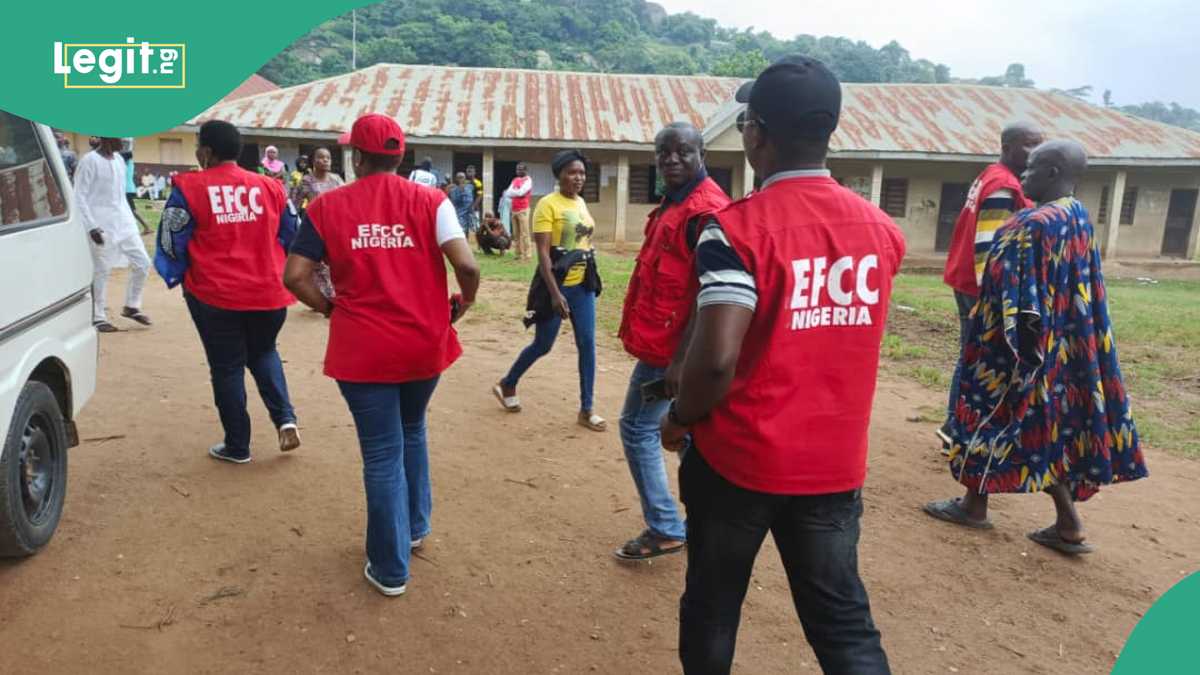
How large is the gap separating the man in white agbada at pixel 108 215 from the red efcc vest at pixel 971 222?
6.73 metres

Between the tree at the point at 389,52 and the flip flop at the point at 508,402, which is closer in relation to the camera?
the flip flop at the point at 508,402

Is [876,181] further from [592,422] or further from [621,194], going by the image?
[592,422]

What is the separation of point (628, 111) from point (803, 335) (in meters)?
19.2

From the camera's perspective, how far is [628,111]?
20.2 meters

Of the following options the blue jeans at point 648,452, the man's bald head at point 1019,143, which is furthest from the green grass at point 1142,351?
the blue jeans at point 648,452

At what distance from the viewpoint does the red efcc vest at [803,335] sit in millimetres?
1847

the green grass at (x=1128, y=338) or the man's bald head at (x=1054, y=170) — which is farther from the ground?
the man's bald head at (x=1054, y=170)

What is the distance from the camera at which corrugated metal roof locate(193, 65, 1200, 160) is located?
61.3 ft

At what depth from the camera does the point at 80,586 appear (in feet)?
9.96

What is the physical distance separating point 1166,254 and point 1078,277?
74.7ft

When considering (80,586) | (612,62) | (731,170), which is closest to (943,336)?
(80,586)

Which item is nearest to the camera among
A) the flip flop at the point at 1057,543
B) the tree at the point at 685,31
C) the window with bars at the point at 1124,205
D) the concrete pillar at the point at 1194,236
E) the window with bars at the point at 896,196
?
the flip flop at the point at 1057,543

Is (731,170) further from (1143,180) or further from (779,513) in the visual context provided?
(779,513)

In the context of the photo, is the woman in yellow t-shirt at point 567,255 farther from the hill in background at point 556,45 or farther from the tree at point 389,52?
the tree at point 389,52
